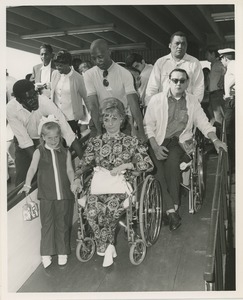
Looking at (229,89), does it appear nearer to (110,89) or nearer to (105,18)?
(110,89)

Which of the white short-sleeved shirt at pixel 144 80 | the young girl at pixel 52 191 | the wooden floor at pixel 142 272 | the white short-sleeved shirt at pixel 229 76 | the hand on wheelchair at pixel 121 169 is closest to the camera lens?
the wooden floor at pixel 142 272

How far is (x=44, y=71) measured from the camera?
10.3 feet

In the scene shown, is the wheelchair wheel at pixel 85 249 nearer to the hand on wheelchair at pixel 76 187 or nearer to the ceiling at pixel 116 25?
the hand on wheelchair at pixel 76 187

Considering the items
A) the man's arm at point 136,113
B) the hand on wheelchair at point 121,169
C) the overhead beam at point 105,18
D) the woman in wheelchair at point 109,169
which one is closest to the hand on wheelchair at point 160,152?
the man's arm at point 136,113

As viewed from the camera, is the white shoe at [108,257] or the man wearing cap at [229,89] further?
the man wearing cap at [229,89]

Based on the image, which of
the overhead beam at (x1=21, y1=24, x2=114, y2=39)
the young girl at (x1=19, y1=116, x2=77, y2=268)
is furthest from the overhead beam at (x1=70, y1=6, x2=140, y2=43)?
the young girl at (x1=19, y1=116, x2=77, y2=268)

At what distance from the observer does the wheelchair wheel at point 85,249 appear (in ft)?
8.44

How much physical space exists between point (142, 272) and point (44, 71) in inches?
61.6

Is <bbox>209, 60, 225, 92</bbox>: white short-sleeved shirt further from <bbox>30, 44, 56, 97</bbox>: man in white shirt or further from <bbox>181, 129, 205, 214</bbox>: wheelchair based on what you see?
<bbox>30, 44, 56, 97</bbox>: man in white shirt

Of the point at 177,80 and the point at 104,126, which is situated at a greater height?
the point at 177,80

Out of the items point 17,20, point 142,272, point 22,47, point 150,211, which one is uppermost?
point 17,20

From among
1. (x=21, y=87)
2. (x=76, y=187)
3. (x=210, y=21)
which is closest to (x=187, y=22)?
(x=210, y=21)

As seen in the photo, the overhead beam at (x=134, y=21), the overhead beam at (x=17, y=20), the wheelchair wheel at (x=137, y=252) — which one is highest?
the overhead beam at (x=134, y=21)

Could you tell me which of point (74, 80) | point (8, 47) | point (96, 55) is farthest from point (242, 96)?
point (8, 47)
